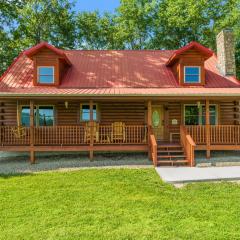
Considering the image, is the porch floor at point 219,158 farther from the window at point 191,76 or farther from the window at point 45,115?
the window at point 45,115

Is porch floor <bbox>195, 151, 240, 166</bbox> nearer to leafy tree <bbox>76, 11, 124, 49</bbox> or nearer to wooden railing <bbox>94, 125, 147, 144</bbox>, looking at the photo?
wooden railing <bbox>94, 125, 147, 144</bbox>

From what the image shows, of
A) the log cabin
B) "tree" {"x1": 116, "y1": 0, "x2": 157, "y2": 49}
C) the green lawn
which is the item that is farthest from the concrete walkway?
"tree" {"x1": 116, "y1": 0, "x2": 157, "y2": 49}

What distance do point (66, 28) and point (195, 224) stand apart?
30.7 metres

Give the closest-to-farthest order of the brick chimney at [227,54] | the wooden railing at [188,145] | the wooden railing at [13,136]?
1. the wooden railing at [188,145]
2. the wooden railing at [13,136]
3. the brick chimney at [227,54]

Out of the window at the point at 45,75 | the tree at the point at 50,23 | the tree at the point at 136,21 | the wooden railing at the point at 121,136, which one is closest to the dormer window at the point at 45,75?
the window at the point at 45,75

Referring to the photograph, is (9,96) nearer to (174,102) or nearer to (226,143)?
(174,102)

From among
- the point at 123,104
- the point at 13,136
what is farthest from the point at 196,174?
the point at 13,136

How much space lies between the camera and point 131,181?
9.38 m

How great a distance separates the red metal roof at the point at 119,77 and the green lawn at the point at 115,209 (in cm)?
503

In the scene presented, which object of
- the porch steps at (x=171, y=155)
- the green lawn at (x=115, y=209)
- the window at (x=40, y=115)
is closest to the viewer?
the green lawn at (x=115, y=209)

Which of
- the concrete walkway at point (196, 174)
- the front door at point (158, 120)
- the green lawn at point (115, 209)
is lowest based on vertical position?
the green lawn at point (115, 209)

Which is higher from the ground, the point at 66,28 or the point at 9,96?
the point at 66,28

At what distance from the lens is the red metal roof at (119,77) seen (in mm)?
14047

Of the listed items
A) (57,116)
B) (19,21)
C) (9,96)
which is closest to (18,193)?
(9,96)
